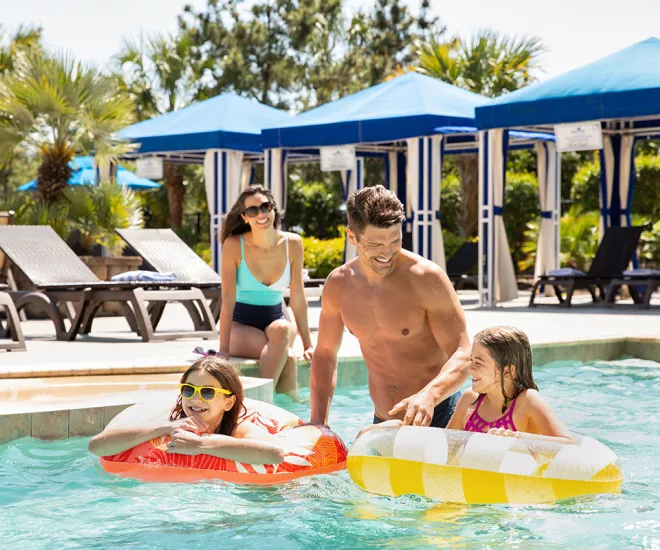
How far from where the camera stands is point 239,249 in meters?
6.67

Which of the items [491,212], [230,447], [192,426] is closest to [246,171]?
[491,212]

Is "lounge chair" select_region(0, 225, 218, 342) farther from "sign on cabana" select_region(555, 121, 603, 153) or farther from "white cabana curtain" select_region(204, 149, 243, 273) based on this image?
"white cabana curtain" select_region(204, 149, 243, 273)

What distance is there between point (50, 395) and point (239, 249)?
155cm

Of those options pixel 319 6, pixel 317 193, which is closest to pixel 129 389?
Answer: pixel 317 193

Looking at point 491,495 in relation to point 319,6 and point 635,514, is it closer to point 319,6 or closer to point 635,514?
point 635,514

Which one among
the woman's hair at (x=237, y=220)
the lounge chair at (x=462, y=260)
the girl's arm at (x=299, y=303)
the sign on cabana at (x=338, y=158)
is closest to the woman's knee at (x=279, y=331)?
the girl's arm at (x=299, y=303)

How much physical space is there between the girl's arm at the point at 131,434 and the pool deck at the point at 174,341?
2.19 metres

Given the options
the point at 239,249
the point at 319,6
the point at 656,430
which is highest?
the point at 319,6

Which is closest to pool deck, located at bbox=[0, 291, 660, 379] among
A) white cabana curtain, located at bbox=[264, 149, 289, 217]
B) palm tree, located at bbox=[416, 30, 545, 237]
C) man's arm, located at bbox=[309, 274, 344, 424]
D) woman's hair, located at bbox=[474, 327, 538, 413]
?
man's arm, located at bbox=[309, 274, 344, 424]

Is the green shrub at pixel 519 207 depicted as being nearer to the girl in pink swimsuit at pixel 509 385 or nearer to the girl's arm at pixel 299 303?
the girl's arm at pixel 299 303

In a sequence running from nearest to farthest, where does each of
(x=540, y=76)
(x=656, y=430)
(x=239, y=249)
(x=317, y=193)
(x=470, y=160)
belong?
(x=656, y=430), (x=239, y=249), (x=470, y=160), (x=540, y=76), (x=317, y=193)

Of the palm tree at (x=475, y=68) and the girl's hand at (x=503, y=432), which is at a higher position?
the palm tree at (x=475, y=68)

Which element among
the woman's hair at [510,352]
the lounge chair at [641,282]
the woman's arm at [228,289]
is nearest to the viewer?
the woman's hair at [510,352]

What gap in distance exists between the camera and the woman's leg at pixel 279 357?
668cm
